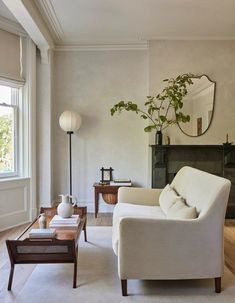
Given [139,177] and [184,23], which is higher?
[184,23]

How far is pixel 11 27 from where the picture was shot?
446cm

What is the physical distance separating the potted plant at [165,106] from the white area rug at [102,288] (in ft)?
8.29

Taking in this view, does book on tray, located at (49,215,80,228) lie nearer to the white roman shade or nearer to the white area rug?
the white area rug

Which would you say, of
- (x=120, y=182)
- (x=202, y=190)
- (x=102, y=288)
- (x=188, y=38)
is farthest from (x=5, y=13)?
(x=102, y=288)

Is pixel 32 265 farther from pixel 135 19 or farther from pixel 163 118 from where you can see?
pixel 135 19

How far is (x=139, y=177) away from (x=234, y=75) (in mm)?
2305

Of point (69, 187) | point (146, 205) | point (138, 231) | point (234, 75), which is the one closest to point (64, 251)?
point (138, 231)

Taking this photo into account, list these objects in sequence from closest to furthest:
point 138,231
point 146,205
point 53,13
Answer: point 138,231 < point 146,205 < point 53,13

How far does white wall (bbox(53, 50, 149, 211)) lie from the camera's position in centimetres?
542

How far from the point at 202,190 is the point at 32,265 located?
1.80 m

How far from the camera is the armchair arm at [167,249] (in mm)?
2490

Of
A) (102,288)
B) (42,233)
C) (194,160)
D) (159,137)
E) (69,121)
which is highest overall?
(69,121)

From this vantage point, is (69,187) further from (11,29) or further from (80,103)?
(11,29)

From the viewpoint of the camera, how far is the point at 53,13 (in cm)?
421
